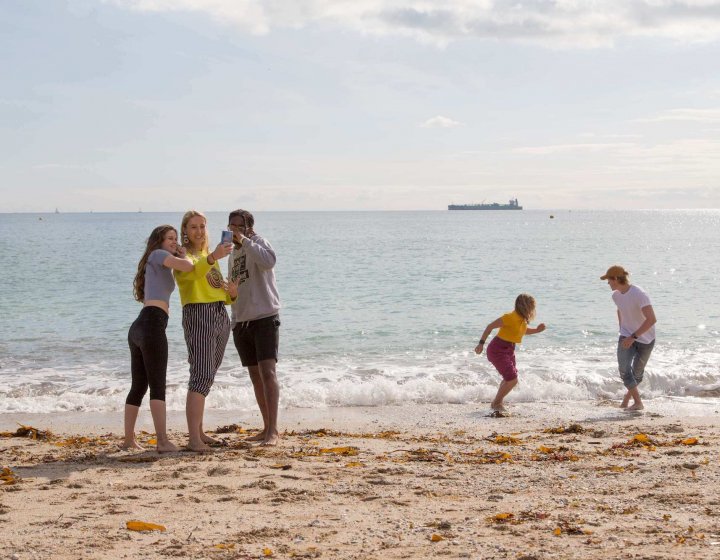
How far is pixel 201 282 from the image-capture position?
18.7 ft

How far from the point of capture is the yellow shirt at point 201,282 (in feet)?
18.5

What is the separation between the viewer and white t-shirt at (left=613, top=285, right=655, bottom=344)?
26.6 feet

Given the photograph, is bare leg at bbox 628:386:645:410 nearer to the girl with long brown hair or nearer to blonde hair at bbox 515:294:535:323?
blonde hair at bbox 515:294:535:323

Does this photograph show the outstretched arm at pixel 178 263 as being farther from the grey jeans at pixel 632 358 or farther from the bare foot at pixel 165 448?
the grey jeans at pixel 632 358

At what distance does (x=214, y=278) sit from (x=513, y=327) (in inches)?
157

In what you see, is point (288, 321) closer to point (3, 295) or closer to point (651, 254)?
point (3, 295)

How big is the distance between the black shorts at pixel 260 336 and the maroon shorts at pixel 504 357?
10.6 ft

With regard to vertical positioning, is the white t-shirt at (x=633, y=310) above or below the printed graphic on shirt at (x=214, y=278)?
below

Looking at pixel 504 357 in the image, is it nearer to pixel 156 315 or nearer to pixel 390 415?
pixel 390 415

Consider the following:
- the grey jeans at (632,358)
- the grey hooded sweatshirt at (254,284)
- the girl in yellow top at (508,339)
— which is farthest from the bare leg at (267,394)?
the grey jeans at (632,358)

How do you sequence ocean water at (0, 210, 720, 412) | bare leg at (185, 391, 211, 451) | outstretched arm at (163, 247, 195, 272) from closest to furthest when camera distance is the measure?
outstretched arm at (163, 247, 195, 272) → bare leg at (185, 391, 211, 451) → ocean water at (0, 210, 720, 412)

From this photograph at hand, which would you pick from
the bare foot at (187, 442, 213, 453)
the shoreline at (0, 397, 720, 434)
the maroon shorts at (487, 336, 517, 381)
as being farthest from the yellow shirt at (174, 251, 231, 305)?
the maroon shorts at (487, 336, 517, 381)

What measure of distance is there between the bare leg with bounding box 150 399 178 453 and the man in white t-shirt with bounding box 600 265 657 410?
4907 mm

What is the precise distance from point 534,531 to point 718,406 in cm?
582
